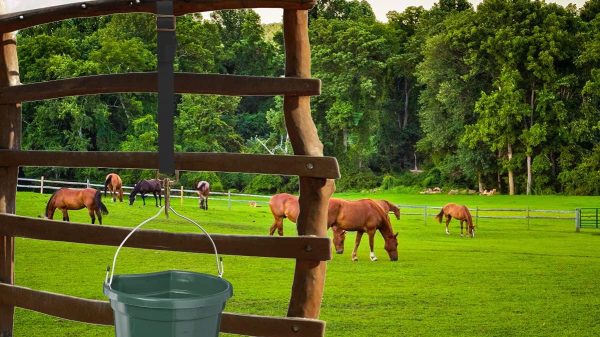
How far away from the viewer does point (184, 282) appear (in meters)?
3.28

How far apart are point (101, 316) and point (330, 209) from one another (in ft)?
21.0

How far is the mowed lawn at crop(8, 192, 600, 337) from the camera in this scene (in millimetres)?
7027

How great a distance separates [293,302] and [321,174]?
62 centimetres

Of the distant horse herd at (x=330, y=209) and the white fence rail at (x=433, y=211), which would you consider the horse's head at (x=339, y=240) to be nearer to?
the distant horse herd at (x=330, y=209)

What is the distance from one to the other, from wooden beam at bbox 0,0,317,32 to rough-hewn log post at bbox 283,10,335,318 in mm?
105

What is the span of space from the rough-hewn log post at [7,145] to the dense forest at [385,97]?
10.8m

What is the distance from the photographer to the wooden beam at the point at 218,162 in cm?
369

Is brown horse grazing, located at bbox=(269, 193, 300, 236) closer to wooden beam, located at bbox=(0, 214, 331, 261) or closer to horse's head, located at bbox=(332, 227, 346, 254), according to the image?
horse's head, located at bbox=(332, 227, 346, 254)

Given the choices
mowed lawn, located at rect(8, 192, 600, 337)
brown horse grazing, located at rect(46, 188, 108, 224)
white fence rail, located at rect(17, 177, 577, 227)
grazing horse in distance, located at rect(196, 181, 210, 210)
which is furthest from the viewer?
white fence rail, located at rect(17, 177, 577, 227)

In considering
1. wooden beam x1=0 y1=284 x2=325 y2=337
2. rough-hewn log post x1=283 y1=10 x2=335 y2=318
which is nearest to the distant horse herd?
wooden beam x1=0 y1=284 x2=325 y2=337

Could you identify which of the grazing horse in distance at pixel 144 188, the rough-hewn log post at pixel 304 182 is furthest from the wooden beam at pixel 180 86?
the grazing horse in distance at pixel 144 188

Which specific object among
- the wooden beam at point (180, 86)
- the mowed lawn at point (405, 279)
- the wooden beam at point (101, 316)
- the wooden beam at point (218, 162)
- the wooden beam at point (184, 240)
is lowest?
the mowed lawn at point (405, 279)

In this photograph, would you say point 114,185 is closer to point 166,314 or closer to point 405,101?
point 405,101

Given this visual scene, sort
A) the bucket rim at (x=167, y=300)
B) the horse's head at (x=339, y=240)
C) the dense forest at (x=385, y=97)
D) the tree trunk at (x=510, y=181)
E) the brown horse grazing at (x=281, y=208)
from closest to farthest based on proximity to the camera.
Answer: the bucket rim at (x=167, y=300)
the horse's head at (x=339, y=240)
the brown horse grazing at (x=281, y=208)
the dense forest at (x=385, y=97)
the tree trunk at (x=510, y=181)
